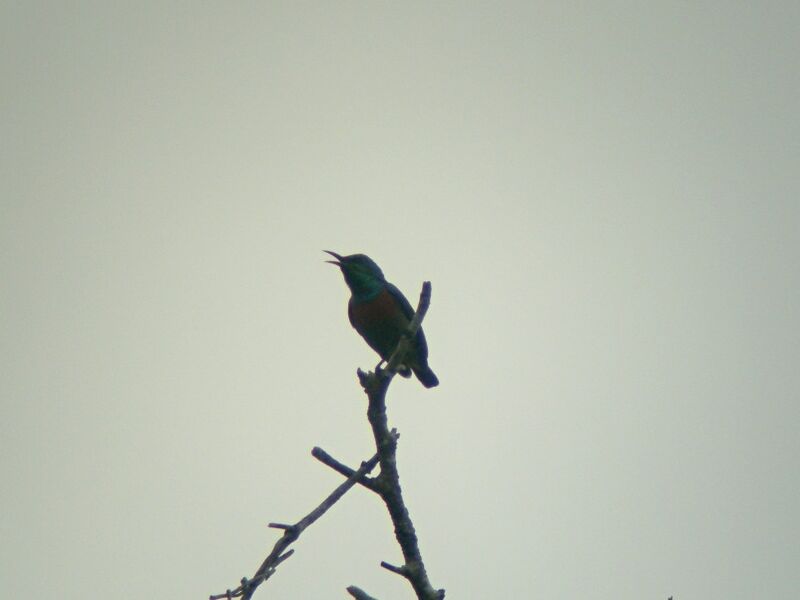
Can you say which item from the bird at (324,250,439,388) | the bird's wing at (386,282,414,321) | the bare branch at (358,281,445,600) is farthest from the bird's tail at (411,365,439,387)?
the bare branch at (358,281,445,600)

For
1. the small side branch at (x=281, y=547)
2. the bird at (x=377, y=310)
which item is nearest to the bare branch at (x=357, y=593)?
the small side branch at (x=281, y=547)

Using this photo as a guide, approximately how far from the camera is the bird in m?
9.81

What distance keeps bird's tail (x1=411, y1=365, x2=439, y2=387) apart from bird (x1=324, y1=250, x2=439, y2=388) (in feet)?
0.05

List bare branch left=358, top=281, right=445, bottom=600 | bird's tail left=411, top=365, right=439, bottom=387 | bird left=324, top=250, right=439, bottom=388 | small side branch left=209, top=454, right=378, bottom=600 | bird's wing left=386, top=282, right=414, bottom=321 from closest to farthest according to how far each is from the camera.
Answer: small side branch left=209, top=454, right=378, bottom=600 → bare branch left=358, top=281, right=445, bottom=600 → bird left=324, top=250, right=439, bottom=388 → bird's wing left=386, top=282, right=414, bottom=321 → bird's tail left=411, top=365, right=439, bottom=387

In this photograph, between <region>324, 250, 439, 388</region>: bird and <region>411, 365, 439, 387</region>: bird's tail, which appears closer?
<region>324, 250, 439, 388</region>: bird

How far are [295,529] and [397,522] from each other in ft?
3.47

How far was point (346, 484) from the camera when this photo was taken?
349 centimetres

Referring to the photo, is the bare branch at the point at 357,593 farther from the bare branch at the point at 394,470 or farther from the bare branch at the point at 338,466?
the bare branch at the point at 338,466

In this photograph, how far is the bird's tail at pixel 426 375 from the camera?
10452mm

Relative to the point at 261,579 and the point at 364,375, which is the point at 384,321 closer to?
the point at 364,375

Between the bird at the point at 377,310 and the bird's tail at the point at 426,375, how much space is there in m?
0.01

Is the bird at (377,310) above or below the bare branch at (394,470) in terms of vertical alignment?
above

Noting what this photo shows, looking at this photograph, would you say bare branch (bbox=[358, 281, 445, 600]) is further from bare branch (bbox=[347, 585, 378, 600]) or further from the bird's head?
the bird's head

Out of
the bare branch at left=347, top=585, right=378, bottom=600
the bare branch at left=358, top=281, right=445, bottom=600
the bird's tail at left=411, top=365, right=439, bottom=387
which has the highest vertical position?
the bird's tail at left=411, top=365, right=439, bottom=387
